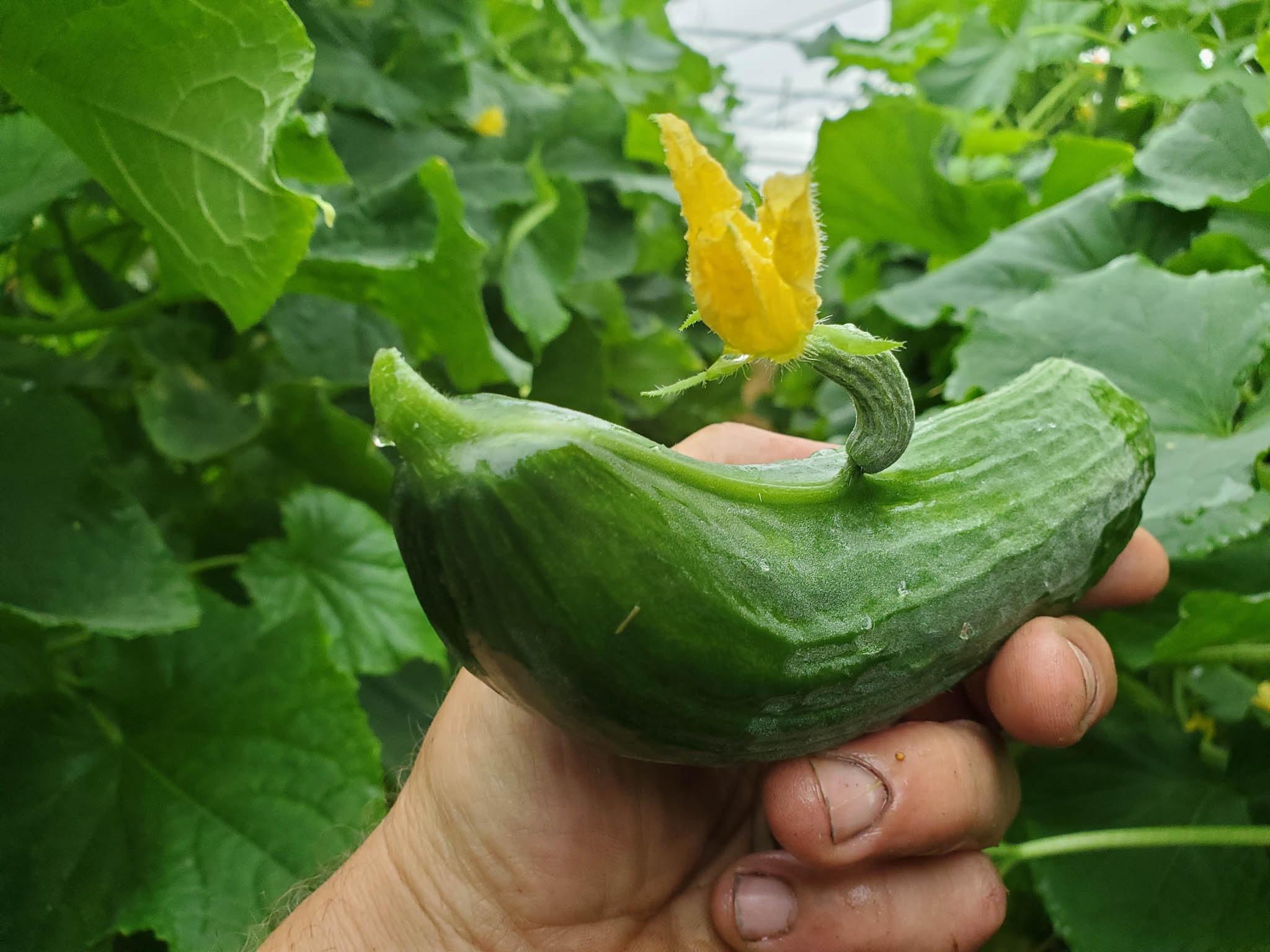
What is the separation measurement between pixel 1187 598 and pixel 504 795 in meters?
0.47

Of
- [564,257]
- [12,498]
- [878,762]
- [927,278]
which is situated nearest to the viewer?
[878,762]

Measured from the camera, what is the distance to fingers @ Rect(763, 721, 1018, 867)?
20.4 inches

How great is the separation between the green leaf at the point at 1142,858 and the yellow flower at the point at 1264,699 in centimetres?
6

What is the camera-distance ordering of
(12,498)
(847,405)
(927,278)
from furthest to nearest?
1. (847,405)
2. (927,278)
3. (12,498)

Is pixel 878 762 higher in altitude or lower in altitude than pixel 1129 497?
lower

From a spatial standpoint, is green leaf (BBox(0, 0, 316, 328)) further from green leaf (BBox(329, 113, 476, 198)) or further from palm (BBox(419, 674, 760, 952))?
green leaf (BBox(329, 113, 476, 198))

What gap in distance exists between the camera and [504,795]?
610 millimetres

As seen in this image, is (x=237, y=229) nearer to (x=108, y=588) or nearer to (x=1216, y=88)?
(x=108, y=588)

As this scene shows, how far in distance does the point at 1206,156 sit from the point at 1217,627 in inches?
21.8

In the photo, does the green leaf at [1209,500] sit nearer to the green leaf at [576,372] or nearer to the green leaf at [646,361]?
the green leaf at [576,372]

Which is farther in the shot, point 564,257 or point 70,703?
point 564,257

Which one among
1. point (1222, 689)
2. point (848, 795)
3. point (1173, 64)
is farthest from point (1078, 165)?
point (848, 795)

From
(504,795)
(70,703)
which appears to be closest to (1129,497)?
(504,795)

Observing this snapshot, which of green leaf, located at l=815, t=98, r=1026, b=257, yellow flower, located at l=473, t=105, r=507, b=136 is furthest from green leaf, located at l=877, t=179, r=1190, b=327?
yellow flower, located at l=473, t=105, r=507, b=136
